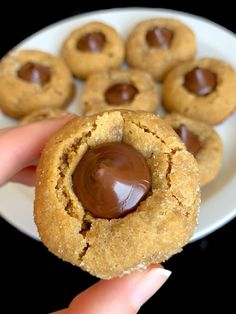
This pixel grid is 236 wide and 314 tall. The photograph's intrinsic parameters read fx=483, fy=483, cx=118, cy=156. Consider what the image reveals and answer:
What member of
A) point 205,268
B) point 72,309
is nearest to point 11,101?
point 205,268

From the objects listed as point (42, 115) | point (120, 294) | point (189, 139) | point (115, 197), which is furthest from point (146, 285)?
point (42, 115)

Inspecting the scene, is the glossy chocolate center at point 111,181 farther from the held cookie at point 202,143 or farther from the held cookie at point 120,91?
the held cookie at point 120,91

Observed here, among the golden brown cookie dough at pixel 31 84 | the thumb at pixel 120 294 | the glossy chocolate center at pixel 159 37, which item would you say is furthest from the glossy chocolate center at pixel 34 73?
the thumb at pixel 120 294

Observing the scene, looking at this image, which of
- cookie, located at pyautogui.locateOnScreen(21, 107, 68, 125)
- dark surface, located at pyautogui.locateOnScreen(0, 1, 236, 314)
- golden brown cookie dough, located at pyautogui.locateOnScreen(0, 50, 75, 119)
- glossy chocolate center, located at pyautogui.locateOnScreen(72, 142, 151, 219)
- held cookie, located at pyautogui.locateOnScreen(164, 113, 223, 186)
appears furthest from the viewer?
golden brown cookie dough, located at pyautogui.locateOnScreen(0, 50, 75, 119)

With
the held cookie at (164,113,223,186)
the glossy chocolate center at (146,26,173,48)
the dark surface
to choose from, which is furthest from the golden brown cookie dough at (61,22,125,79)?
the dark surface

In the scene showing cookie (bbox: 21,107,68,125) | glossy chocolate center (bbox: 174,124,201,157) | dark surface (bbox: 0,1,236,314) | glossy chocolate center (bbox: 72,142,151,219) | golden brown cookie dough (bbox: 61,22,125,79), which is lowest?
dark surface (bbox: 0,1,236,314)

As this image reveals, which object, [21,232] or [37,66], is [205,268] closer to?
[21,232]

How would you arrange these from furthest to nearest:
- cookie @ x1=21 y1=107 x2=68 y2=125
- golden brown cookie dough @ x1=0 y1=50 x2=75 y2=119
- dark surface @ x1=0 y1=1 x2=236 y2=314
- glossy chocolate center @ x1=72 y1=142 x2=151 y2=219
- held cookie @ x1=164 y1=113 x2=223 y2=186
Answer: golden brown cookie dough @ x1=0 y1=50 x2=75 y2=119 < cookie @ x1=21 y1=107 x2=68 y2=125 < held cookie @ x1=164 y1=113 x2=223 y2=186 < dark surface @ x1=0 y1=1 x2=236 y2=314 < glossy chocolate center @ x1=72 y1=142 x2=151 y2=219

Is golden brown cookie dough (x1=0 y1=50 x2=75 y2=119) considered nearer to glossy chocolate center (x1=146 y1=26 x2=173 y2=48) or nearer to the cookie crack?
glossy chocolate center (x1=146 y1=26 x2=173 y2=48)
